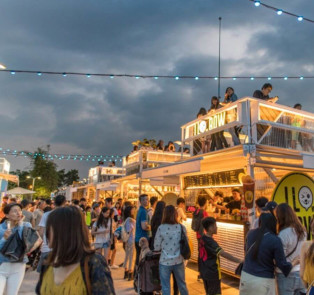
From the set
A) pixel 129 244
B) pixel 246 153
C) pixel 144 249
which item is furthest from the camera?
pixel 129 244

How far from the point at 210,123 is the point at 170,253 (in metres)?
4.92

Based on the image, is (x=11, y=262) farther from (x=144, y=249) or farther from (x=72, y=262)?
(x=72, y=262)

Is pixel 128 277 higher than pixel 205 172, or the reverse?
pixel 205 172

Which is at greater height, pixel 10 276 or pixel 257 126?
pixel 257 126

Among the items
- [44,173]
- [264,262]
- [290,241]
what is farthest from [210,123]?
[44,173]

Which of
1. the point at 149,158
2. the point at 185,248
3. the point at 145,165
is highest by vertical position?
the point at 149,158

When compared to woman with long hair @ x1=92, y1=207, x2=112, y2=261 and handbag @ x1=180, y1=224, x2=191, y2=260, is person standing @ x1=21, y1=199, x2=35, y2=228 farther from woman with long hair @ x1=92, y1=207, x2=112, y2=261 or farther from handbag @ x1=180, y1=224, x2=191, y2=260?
handbag @ x1=180, y1=224, x2=191, y2=260

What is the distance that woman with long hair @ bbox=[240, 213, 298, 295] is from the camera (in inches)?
120

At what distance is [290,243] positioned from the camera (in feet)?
11.2

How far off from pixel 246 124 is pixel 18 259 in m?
5.37

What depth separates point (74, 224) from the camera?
1797mm

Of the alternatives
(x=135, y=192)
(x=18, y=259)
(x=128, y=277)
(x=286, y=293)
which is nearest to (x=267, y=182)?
(x=128, y=277)

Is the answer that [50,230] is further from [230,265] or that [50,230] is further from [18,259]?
[230,265]

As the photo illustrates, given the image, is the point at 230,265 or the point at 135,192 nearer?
the point at 230,265
